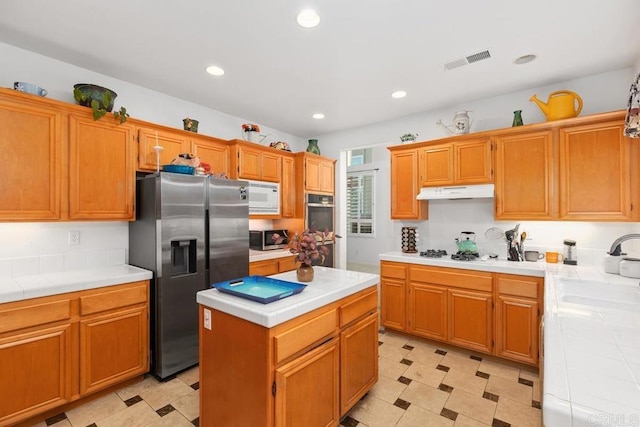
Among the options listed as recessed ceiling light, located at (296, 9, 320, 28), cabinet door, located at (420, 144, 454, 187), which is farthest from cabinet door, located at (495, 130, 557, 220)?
recessed ceiling light, located at (296, 9, 320, 28)

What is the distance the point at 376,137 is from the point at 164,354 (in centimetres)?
379

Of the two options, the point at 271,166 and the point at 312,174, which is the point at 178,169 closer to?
the point at 271,166

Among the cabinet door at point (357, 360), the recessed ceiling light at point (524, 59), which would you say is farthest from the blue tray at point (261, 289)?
the recessed ceiling light at point (524, 59)

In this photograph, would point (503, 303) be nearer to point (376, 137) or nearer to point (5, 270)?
point (376, 137)

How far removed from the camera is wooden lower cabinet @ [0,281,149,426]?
194 cm

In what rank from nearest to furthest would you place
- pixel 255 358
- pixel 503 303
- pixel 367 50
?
pixel 255 358 → pixel 367 50 → pixel 503 303

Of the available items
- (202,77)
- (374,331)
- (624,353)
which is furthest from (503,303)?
(202,77)

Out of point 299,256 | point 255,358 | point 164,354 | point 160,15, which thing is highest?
point 160,15

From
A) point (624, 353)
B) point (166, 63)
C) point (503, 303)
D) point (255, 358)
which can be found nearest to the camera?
point (624, 353)

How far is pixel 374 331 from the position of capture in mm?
2291

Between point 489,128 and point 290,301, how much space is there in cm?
321

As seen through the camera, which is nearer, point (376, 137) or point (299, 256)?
point (299, 256)

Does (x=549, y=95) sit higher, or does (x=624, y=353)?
(x=549, y=95)

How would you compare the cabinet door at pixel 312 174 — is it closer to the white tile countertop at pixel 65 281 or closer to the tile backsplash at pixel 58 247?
the tile backsplash at pixel 58 247
